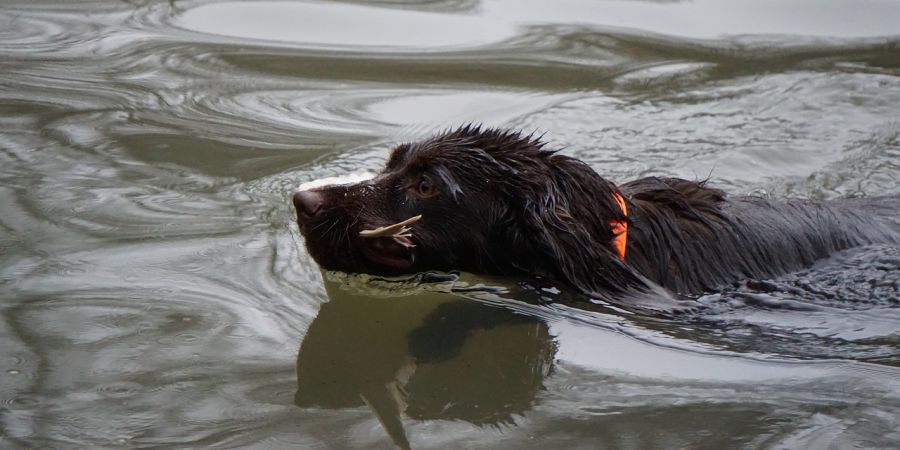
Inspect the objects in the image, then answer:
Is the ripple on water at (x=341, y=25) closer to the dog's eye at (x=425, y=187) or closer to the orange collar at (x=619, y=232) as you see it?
the dog's eye at (x=425, y=187)

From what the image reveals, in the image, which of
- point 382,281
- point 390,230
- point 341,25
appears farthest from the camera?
point 341,25

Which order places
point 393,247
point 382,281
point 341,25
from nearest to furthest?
point 393,247 → point 382,281 → point 341,25

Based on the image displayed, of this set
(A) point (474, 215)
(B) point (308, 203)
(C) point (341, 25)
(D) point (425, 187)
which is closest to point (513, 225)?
(A) point (474, 215)

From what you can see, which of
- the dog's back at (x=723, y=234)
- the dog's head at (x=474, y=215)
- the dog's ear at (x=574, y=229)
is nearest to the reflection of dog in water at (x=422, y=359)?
the dog's head at (x=474, y=215)

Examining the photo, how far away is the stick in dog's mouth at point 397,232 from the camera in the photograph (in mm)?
5031

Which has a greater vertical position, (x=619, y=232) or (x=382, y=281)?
(x=619, y=232)

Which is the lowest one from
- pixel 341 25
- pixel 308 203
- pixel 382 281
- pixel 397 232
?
pixel 382 281

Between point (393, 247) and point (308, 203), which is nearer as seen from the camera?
point (308, 203)

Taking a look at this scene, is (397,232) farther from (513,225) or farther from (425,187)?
(513,225)

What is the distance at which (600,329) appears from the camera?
522 cm

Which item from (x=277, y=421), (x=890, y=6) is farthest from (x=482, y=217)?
(x=890, y=6)

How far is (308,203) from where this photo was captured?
5.12m

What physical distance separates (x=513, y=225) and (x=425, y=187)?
46cm

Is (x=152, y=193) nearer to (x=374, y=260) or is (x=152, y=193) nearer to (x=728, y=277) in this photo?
(x=374, y=260)
